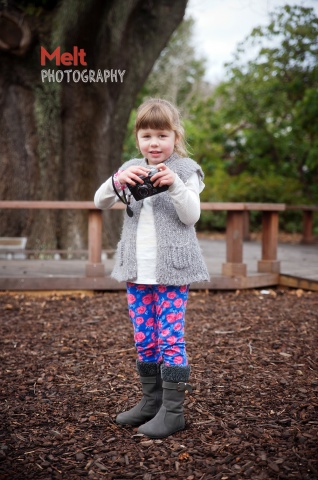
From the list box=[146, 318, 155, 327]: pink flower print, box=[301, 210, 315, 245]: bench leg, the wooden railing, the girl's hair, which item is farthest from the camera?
box=[301, 210, 315, 245]: bench leg

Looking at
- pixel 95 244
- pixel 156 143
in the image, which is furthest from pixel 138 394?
pixel 95 244

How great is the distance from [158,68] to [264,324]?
24.9 meters

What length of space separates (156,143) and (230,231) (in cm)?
339

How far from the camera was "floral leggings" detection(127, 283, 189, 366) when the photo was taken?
8.25 feet

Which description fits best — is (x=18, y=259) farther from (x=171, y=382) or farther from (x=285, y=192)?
(x=285, y=192)

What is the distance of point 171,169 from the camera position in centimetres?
254

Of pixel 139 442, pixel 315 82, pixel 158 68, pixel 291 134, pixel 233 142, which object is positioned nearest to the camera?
pixel 139 442

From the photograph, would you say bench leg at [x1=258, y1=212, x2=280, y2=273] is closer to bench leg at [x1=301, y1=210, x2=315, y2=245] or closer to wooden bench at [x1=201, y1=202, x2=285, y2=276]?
wooden bench at [x1=201, y1=202, x2=285, y2=276]

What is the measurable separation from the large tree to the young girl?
178 inches

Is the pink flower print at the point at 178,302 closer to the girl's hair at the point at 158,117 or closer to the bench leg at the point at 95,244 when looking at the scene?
the girl's hair at the point at 158,117

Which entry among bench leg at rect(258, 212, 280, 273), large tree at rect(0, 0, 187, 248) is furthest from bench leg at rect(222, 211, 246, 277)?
large tree at rect(0, 0, 187, 248)

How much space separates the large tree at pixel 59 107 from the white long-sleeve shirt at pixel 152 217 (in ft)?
15.0

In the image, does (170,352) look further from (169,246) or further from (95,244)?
(95,244)

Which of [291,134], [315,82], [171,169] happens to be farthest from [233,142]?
[171,169]
